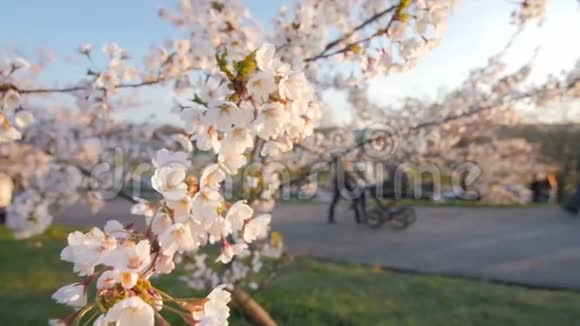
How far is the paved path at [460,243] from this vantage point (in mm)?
7293

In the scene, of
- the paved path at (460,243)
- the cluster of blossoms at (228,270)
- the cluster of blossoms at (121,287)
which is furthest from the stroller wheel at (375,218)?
the cluster of blossoms at (121,287)

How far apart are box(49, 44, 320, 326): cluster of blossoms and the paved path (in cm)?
637

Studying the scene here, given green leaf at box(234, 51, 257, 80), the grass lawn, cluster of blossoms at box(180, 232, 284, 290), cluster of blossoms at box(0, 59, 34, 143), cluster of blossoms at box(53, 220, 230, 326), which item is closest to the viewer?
cluster of blossoms at box(53, 220, 230, 326)

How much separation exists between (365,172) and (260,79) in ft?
33.3

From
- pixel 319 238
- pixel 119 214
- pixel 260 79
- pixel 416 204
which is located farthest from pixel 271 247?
pixel 416 204

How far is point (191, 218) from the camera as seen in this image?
95cm

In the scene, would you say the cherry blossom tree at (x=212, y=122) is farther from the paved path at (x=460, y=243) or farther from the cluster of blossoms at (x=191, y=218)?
the paved path at (x=460, y=243)

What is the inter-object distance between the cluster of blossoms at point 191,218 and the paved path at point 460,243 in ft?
20.9

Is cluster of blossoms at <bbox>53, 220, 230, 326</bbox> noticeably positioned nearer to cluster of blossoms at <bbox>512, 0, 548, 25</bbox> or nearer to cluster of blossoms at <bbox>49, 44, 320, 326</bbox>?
cluster of blossoms at <bbox>49, 44, 320, 326</bbox>

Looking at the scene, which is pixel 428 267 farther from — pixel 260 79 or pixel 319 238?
pixel 260 79

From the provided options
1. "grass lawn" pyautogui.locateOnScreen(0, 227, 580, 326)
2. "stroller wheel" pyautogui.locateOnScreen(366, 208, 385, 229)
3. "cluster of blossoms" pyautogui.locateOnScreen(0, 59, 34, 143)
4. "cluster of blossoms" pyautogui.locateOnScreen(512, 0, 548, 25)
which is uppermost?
"cluster of blossoms" pyautogui.locateOnScreen(512, 0, 548, 25)

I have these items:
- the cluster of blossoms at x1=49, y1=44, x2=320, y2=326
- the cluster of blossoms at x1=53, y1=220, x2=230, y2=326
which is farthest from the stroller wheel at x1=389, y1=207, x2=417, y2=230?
the cluster of blossoms at x1=53, y1=220, x2=230, y2=326

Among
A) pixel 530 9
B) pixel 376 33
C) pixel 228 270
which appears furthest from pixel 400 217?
pixel 376 33

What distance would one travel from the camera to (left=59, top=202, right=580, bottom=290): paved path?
7.29 metres
